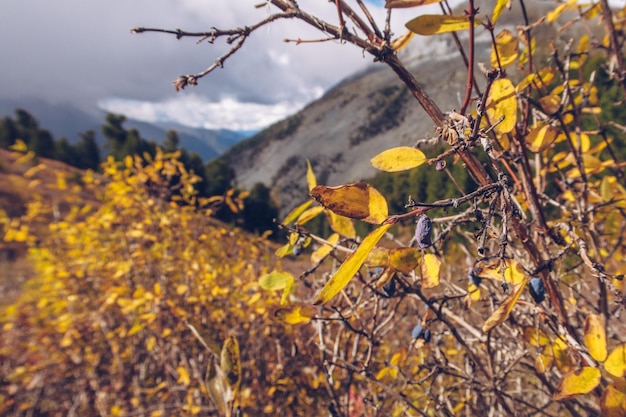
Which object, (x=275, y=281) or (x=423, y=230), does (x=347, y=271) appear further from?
(x=275, y=281)

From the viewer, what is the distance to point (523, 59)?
102 centimetres

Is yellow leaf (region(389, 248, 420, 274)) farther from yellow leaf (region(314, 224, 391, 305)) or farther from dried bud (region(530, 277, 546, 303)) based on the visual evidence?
dried bud (region(530, 277, 546, 303))

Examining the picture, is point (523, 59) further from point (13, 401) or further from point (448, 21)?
point (13, 401)

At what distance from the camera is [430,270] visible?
63 cm

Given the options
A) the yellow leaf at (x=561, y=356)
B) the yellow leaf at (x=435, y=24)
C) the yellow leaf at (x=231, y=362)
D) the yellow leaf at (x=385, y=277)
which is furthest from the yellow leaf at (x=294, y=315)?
the yellow leaf at (x=435, y=24)

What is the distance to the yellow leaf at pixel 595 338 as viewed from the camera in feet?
2.20

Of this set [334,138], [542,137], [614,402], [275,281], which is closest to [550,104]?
[542,137]

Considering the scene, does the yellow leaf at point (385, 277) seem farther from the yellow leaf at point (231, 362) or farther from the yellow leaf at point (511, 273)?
the yellow leaf at point (231, 362)

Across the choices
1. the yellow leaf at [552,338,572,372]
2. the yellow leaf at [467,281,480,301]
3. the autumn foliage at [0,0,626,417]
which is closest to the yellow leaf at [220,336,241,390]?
the autumn foliage at [0,0,626,417]

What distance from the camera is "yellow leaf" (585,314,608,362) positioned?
67cm

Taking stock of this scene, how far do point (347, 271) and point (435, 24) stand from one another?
359 millimetres

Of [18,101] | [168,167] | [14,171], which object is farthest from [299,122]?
[18,101]

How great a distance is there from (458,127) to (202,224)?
3023 millimetres

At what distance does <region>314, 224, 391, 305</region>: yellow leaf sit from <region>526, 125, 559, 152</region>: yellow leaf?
0.55 m
